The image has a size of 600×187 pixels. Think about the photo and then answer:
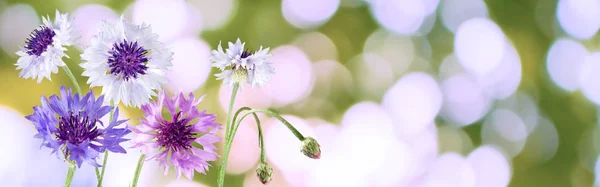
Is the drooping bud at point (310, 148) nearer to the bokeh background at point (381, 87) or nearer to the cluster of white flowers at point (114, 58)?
the cluster of white flowers at point (114, 58)

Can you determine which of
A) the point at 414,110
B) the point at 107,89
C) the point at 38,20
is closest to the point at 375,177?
the point at 414,110

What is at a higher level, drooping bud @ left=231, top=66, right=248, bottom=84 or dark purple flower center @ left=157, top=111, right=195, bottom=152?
drooping bud @ left=231, top=66, right=248, bottom=84

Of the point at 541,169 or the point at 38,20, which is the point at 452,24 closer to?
the point at 541,169

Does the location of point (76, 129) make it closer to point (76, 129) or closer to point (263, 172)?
point (76, 129)

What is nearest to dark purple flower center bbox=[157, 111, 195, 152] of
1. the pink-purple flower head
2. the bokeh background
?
the pink-purple flower head

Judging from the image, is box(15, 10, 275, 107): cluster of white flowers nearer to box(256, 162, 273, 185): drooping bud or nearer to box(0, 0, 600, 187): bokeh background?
box(256, 162, 273, 185): drooping bud

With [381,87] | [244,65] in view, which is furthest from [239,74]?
[381,87]
